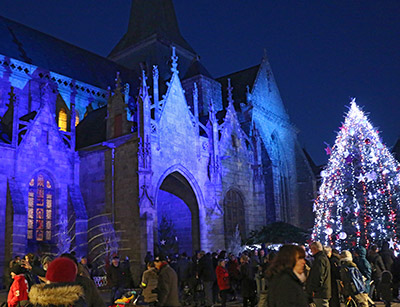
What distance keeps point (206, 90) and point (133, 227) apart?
11.8 m

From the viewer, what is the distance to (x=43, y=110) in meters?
18.4

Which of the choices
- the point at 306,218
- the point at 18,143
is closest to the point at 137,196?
the point at 18,143

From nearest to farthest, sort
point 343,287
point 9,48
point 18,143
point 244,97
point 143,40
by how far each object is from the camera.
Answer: point 343,287 < point 18,143 < point 9,48 < point 244,97 < point 143,40

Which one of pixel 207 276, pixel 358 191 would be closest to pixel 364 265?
pixel 207 276

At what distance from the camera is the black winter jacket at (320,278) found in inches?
226

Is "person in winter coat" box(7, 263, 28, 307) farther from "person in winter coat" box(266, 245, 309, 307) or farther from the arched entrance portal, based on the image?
the arched entrance portal

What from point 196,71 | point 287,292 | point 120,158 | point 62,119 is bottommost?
point 287,292

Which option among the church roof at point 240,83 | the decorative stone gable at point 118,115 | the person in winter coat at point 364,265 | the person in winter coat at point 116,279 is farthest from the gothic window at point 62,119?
the person in winter coat at point 364,265

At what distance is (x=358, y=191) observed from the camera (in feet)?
47.5

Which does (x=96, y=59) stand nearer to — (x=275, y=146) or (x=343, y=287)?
(x=275, y=146)

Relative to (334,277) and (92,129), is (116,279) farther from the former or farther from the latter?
(92,129)

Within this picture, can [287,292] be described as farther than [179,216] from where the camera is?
No

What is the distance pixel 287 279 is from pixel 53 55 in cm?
2450

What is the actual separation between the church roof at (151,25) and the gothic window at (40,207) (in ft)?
73.5
